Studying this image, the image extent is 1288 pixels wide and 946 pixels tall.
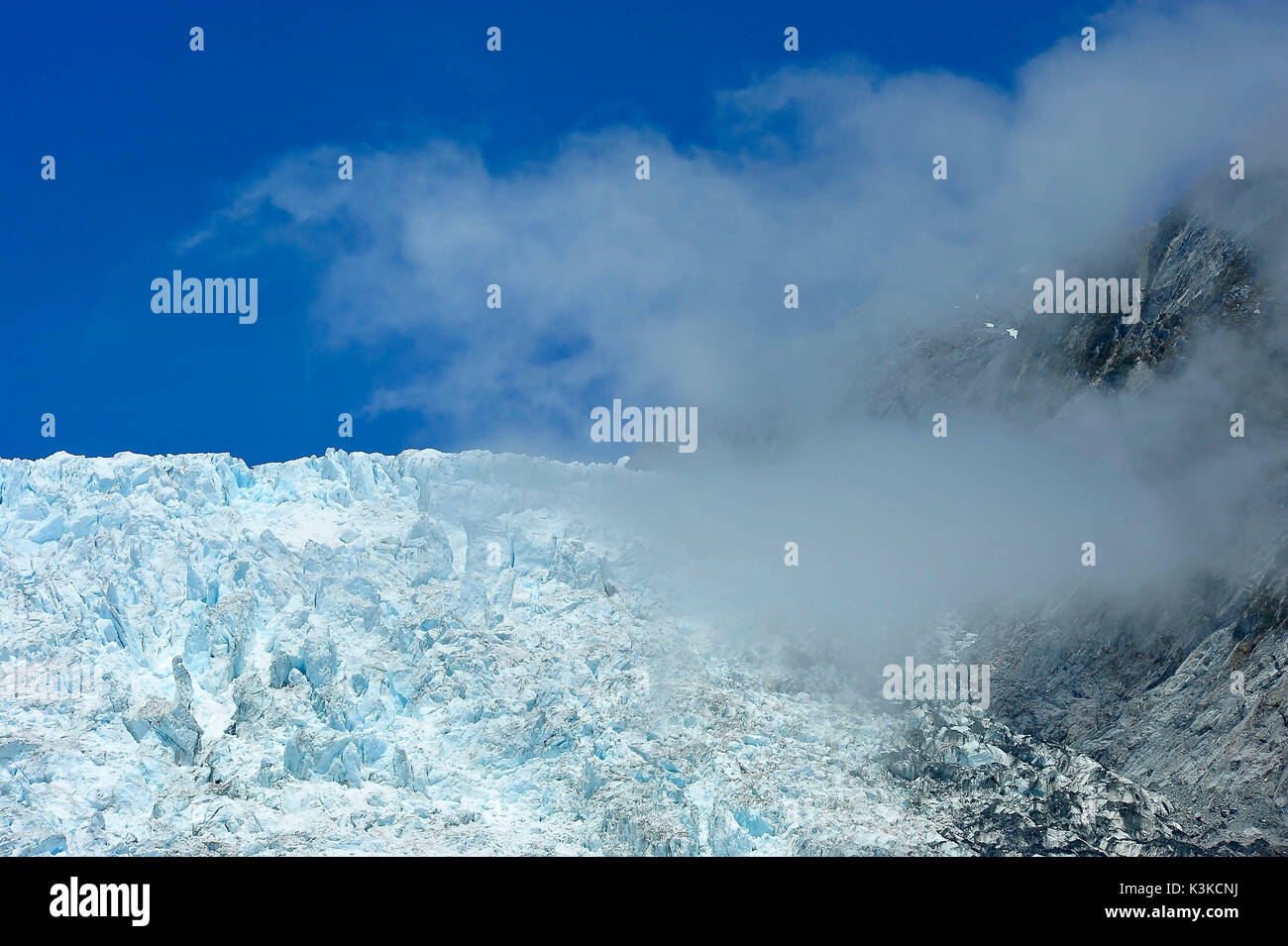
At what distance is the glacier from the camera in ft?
158

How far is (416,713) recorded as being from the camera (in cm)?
5503

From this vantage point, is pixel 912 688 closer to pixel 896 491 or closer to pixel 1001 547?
pixel 1001 547

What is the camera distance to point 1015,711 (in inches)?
2292

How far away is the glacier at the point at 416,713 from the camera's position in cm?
4822
